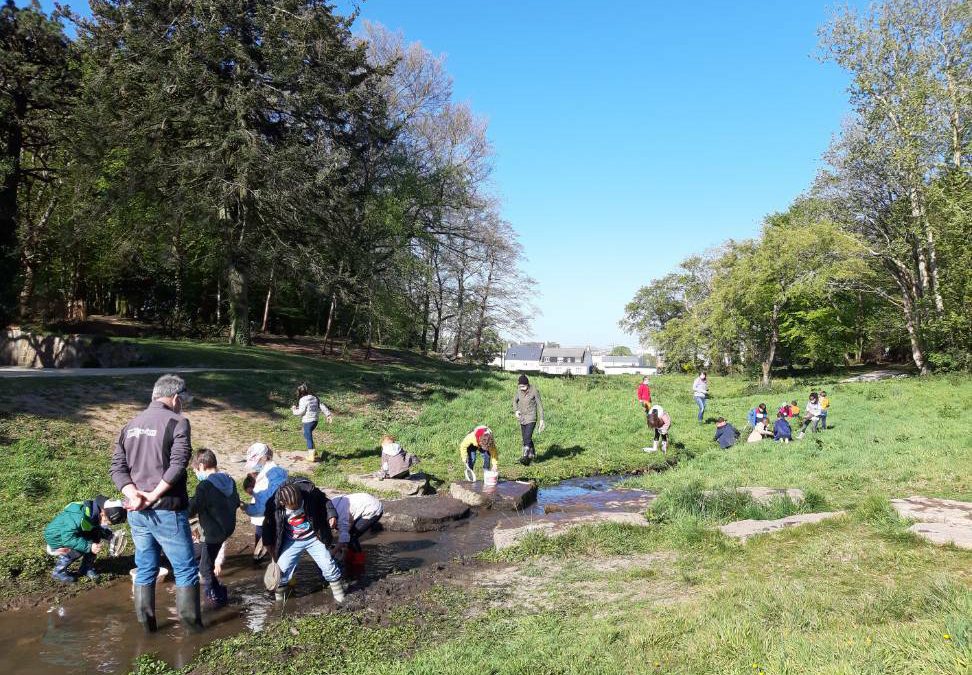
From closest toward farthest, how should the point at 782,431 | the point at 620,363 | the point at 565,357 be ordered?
1. the point at 782,431
2. the point at 565,357
3. the point at 620,363

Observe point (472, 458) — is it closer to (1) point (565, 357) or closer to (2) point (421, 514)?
(2) point (421, 514)

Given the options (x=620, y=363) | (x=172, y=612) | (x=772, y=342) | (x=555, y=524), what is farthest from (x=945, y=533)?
(x=620, y=363)

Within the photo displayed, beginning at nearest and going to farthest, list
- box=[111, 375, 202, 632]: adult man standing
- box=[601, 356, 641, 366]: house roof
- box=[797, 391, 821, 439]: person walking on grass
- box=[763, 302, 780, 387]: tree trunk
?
box=[111, 375, 202, 632]: adult man standing → box=[797, 391, 821, 439]: person walking on grass → box=[763, 302, 780, 387]: tree trunk → box=[601, 356, 641, 366]: house roof

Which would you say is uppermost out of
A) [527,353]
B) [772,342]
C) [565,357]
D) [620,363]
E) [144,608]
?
[772,342]

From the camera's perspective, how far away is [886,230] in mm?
37375

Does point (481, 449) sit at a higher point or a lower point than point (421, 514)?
higher

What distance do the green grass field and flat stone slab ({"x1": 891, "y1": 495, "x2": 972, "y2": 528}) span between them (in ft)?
1.01

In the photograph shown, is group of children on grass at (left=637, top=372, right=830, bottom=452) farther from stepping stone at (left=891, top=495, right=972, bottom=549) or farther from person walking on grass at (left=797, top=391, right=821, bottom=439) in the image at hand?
stepping stone at (left=891, top=495, right=972, bottom=549)

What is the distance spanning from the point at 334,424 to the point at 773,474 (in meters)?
10.4

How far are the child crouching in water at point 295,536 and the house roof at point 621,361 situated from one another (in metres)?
166

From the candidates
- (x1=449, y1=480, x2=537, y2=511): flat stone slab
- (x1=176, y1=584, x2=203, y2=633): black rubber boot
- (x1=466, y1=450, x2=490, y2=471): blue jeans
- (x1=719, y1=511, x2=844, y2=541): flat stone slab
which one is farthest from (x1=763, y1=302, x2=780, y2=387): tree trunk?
(x1=176, y1=584, x2=203, y2=633): black rubber boot

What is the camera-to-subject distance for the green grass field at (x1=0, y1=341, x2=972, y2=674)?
14.5 ft

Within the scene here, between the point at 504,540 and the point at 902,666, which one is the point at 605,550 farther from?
the point at 902,666

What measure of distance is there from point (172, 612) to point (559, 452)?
11.0m
